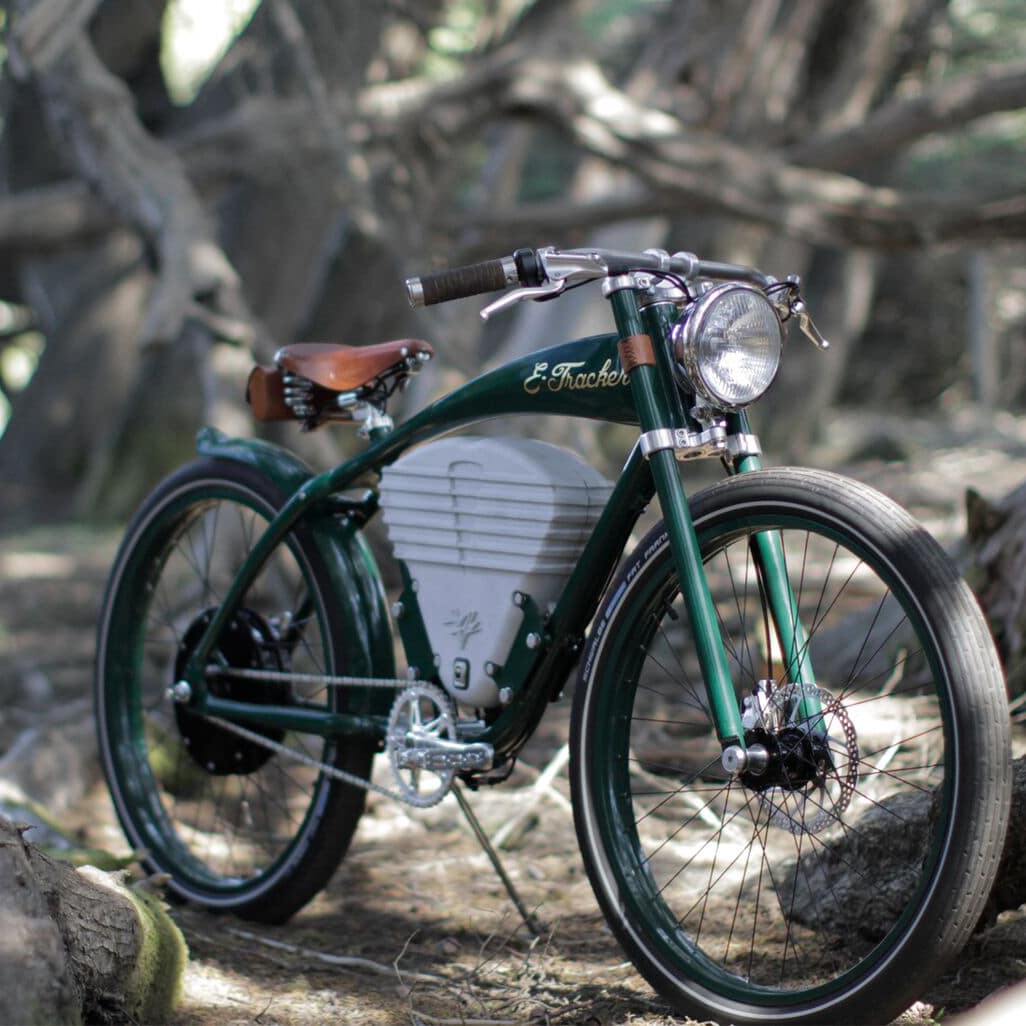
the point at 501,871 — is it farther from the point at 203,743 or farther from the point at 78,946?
the point at 78,946

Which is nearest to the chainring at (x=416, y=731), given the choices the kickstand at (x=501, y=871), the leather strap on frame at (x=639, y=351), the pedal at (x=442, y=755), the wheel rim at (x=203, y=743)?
the pedal at (x=442, y=755)

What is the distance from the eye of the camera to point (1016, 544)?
372 cm

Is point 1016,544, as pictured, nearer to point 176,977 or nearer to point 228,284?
point 176,977

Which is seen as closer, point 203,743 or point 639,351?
point 639,351

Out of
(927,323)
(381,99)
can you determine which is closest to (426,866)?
(381,99)

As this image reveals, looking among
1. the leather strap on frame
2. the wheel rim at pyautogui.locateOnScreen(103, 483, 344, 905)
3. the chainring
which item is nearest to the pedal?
the chainring

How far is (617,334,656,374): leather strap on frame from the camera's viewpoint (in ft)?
7.80

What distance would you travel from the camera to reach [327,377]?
306 cm

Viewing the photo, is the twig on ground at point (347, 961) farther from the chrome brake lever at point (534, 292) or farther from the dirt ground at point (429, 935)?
the chrome brake lever at point (534, 292)

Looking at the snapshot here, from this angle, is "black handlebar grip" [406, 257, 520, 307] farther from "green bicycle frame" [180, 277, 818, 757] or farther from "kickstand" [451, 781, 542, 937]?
"kickstand" [451, 781, 542, 937]

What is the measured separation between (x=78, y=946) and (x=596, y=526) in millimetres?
1110

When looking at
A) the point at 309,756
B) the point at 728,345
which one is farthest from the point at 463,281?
the point at 309,756

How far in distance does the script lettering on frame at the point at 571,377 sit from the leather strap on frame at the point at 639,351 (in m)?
0.05

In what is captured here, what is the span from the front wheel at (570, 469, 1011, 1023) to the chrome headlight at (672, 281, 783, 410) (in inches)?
6.3
